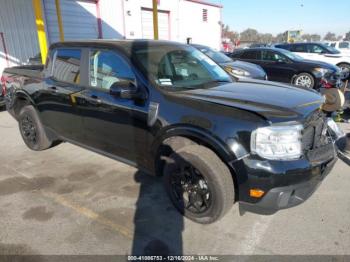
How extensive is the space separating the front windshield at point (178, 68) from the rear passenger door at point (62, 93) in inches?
40.0

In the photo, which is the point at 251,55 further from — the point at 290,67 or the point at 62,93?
the point at 62,93

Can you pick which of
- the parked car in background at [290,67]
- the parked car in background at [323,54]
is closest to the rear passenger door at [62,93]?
the parked car in background at [290,67]

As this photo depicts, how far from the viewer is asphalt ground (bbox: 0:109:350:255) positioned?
8.86 feet

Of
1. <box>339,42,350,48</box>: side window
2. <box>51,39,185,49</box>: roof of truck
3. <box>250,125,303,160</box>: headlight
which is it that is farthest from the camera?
<box>339,42,350,48</box>: side window

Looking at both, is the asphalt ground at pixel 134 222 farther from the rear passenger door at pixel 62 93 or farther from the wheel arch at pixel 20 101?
the wheel arch at pixel 20 101

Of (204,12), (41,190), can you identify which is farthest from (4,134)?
(204,12)

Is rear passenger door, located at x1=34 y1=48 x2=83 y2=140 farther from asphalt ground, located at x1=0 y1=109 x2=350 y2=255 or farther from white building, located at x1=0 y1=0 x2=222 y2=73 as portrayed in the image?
white building, located at x1=0 y1=0 x2=222 y2=73

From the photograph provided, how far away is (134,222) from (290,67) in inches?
358

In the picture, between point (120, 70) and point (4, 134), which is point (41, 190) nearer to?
point (120, 70)

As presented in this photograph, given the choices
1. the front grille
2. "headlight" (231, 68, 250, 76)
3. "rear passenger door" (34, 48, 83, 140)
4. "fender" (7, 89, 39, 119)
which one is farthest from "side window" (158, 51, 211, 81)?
"headlight" (231, 68, 250, 76)

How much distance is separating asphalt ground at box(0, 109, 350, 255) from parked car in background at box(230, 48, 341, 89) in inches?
262

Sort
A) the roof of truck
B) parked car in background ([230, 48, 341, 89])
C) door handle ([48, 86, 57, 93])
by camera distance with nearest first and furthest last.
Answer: the roof of truck → door handle ([48, 86, 57, 93]) → parked car in background ([230, 48, 341, 89])

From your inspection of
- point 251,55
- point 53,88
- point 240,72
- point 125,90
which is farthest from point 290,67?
point 125,90

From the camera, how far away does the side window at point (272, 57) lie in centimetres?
1088
